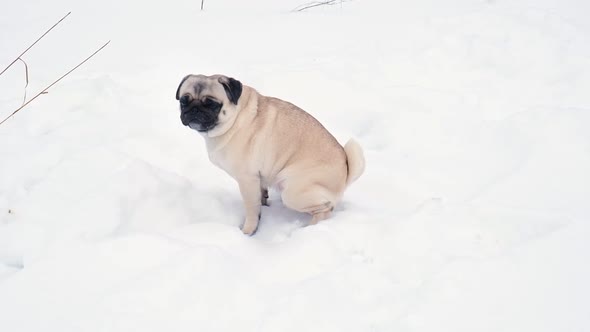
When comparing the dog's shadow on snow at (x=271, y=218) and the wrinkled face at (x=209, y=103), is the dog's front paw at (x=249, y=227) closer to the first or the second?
the dog's shadow on snow at (x=271, y=218)

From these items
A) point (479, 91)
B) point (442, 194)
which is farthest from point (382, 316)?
point (479, 91)

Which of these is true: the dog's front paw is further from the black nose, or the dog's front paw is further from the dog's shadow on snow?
the black nose

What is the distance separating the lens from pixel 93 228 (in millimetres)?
2740

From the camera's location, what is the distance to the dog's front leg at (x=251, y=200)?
10.4ft

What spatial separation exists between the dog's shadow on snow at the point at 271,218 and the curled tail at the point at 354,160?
1.63 feet

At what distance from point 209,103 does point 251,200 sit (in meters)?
0.77

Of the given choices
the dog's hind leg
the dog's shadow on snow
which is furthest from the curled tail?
the dog's shadow on snow

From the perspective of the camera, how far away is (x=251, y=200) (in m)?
3.22

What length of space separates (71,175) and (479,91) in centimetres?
401

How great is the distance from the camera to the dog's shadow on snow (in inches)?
129

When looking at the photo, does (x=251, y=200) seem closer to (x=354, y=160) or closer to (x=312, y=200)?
(x=312, y=200)

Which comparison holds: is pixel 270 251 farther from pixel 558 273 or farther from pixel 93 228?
pixel 558 273

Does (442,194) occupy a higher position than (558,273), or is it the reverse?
(558,273)

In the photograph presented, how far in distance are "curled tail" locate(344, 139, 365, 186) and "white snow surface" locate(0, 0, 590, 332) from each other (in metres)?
0.29
